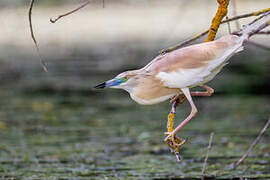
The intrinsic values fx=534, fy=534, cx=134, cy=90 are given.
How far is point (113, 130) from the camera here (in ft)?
23.1

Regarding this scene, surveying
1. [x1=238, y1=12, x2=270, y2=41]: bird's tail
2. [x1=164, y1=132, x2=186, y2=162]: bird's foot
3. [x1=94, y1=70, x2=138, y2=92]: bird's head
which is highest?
[x1=238, y1=12, x2=270, y2=41]: bird's tail

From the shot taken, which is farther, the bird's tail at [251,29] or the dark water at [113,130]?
the dark water at [113,130]

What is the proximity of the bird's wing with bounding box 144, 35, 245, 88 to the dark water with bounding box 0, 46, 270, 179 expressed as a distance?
223cm

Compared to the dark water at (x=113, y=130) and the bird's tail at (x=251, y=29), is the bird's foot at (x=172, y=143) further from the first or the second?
the dark water at (x=113, y=130)

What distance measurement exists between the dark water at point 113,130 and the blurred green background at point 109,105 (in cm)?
1

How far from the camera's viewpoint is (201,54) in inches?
111

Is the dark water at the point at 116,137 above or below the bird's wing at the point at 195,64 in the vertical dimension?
below

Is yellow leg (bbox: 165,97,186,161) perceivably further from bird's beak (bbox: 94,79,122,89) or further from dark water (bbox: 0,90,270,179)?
dark water (bbox: 0,90,270,179)

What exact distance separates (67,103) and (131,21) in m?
7.37

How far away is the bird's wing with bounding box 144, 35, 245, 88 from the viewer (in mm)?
2783

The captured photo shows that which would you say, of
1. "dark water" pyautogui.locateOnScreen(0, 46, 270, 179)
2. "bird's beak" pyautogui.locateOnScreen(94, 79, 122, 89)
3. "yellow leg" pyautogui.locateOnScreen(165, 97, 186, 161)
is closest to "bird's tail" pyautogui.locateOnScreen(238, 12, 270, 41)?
"yellow leg" pyautogui.locateOnScreen(165, 97, 186, 161)

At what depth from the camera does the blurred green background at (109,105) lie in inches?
214

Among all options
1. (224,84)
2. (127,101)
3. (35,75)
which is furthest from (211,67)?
(35,75)

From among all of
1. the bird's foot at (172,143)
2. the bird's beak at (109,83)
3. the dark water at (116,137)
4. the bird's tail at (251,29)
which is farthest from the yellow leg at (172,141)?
the dark water at (116,137)
